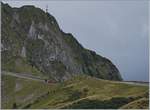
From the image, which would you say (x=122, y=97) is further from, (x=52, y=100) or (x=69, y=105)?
(x=52, y=100)

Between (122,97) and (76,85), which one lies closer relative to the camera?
(122,97)

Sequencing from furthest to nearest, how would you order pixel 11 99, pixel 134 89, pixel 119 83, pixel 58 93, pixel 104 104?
pixel 11 99
pixel 58 93
pixel 119 83
pixel 134 89
pixel 104 104

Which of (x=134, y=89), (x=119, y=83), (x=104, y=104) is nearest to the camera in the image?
(x=104, y=104)

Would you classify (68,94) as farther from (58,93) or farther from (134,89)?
(134,89)

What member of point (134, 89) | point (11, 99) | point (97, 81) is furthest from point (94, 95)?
point (11, 99)

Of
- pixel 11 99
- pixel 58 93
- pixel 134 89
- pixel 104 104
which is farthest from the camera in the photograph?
pixel 11 99

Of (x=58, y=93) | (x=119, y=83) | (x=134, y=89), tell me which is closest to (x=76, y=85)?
(x=58, y=93)

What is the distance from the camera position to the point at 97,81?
160 meters

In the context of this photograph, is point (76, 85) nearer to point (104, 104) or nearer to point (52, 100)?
point (52, 100)

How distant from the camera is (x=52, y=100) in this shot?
147625mm

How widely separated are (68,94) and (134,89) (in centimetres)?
2664

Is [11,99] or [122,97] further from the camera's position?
[11,99]

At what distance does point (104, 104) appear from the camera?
120125 millimetres

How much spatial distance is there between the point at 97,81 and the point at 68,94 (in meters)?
12.7
